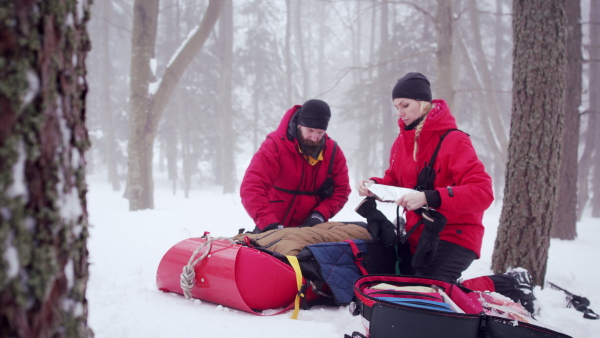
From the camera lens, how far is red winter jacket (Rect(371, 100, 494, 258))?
9.22 ft

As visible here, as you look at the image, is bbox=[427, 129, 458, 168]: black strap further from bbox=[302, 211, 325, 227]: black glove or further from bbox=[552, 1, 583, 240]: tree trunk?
bbox=[552, 1, 583, 240]: tree trunk

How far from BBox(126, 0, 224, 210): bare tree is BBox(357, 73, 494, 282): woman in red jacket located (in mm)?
7027

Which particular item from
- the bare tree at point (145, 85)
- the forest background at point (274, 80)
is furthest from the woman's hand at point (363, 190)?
the forest background at point (274, 80)

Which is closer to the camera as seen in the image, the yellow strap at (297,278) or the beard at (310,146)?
the yellow strap at (297,278)

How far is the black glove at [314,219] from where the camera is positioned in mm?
3857

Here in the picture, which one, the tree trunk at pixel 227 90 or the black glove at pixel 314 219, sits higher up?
the tree trunk at pixel 227 90

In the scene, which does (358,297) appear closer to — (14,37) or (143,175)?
(14,37)

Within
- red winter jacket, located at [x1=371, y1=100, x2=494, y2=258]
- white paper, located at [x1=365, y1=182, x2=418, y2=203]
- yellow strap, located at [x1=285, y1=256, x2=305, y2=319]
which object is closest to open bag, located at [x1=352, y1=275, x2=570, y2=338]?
yellow strap, located at [x1=285, y1=256, x2=305, y2=319]

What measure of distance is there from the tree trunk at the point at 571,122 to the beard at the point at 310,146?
571 cm

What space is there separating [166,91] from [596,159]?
16.1 m

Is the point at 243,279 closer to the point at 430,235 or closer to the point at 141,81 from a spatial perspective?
the point at 430,235

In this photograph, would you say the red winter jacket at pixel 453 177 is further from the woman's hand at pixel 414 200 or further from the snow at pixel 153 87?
the snow at pixel 153 87

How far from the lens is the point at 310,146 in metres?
3.89

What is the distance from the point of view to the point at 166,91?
9.16 m
